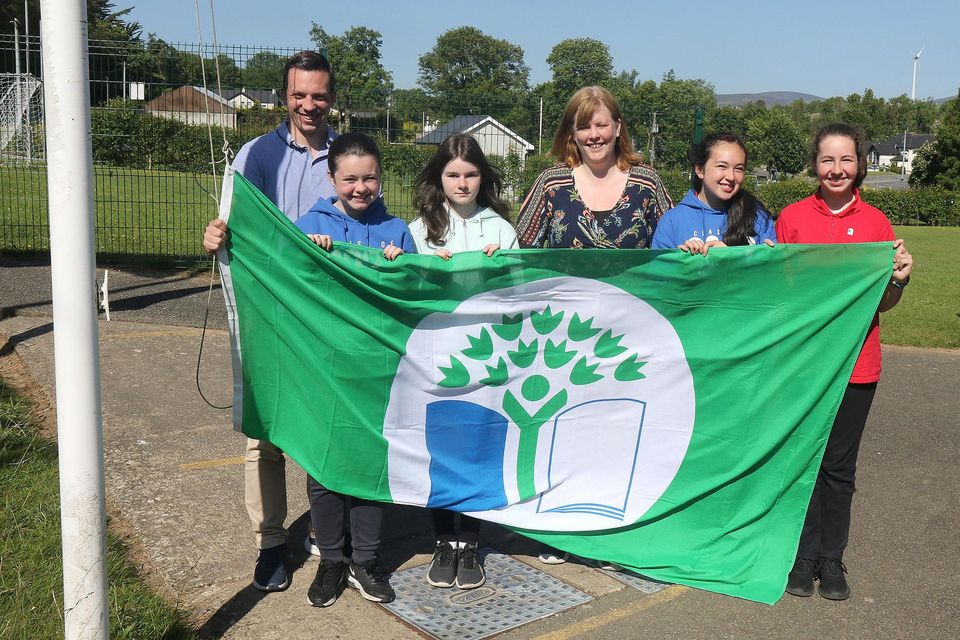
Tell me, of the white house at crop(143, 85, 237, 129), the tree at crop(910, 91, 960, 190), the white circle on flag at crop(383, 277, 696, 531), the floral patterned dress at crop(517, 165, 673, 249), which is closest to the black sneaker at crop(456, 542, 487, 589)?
the white circle on flag at crop(383, 277, 696, 531)

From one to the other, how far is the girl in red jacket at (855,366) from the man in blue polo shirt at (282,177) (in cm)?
213

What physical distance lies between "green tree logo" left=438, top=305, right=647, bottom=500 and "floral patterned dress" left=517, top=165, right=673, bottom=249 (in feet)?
1.44

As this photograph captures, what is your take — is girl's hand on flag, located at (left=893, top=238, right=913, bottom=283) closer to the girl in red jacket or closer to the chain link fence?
the girl in red jacket

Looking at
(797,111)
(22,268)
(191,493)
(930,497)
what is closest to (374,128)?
(22,268)

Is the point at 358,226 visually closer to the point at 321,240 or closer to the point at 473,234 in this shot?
the point at 321,240

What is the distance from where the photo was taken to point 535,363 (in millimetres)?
4121

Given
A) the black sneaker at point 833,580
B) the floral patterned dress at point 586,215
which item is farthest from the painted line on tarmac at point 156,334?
the black sneaker at point 833,580

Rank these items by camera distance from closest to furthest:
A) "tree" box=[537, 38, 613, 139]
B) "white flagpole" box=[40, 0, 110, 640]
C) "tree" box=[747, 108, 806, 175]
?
"white flagpole" box=[40, 0, 110, 640] < "tree" box=[747, 108, 806, 175] < "tree" box=[537, 38, 613, 139]

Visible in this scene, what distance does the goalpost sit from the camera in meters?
14.6

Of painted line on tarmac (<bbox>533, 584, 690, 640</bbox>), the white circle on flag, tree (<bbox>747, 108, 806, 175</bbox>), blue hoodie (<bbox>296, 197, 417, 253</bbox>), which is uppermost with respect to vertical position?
tree (<bbox>747, 108, 806, 175</bbox>)

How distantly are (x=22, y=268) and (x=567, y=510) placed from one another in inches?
365

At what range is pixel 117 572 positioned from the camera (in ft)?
13.1

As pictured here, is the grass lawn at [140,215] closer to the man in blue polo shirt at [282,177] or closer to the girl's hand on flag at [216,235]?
the man in blue polo shirt at [282,177]

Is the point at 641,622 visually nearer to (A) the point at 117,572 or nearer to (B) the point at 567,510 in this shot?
(B) the point at 567,510
